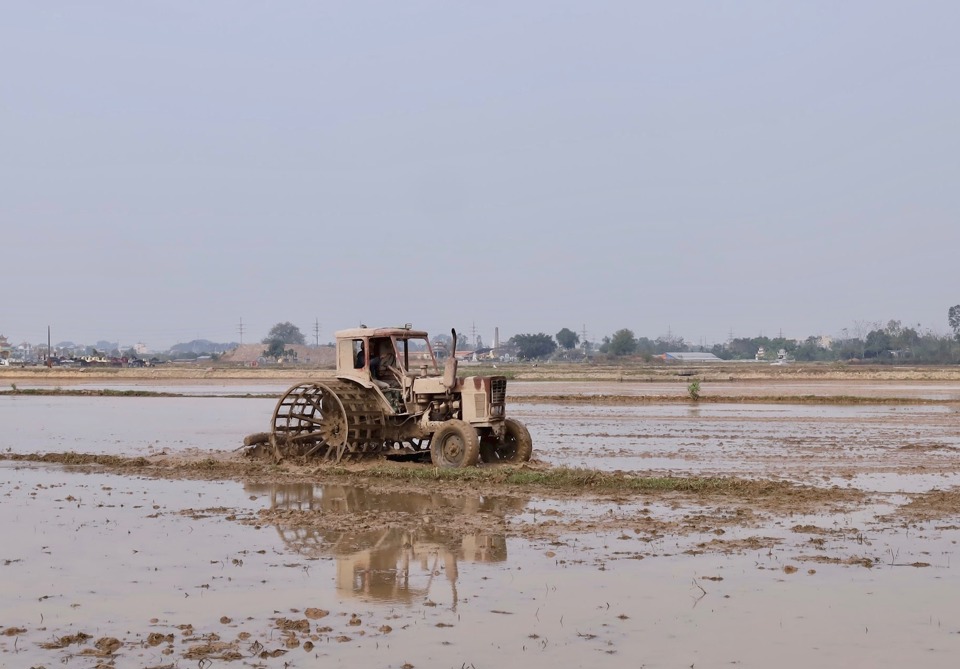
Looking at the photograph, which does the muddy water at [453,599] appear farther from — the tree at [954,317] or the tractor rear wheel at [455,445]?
the tree at [954,317]

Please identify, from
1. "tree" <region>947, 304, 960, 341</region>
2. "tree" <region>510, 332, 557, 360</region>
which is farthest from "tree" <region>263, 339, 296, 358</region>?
"tree" <region>947, 304, 960, 341</region>

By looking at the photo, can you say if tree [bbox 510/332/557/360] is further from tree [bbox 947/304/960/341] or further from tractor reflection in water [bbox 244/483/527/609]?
tractor reflection in water [bbox 244/483/527/609]

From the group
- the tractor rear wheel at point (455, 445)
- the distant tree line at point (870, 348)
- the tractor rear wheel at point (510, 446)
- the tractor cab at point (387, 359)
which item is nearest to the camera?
the tractor rear wheel at point (455, 445)

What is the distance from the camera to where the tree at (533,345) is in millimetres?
188500

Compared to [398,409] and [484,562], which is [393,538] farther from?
[398,409]

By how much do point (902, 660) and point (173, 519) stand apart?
30.6 feet

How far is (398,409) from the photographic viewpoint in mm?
19250

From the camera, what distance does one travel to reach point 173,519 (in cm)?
1395

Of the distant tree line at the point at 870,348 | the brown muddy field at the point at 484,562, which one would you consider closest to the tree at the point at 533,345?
the distant tree line at the point at 870,348

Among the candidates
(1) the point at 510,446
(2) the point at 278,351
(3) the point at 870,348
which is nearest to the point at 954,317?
(3) the point at 870,348

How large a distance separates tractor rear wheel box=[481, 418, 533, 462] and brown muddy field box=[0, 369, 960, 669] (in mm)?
492

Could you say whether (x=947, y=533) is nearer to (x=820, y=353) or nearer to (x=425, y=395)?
(x=425, y=395)

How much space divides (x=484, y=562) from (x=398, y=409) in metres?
8.40

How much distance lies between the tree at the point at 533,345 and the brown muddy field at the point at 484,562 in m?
166
